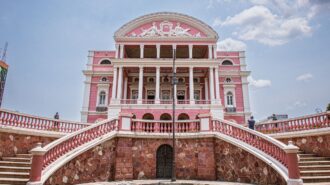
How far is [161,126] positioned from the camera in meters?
10.5

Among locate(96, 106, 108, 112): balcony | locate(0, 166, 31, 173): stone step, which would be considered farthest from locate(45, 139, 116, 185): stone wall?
locate(96, 106, 108, 112): balcony

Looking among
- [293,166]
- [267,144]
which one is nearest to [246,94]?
[267,144]

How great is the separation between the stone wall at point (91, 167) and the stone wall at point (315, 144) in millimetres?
8115

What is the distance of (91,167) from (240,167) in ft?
19.9

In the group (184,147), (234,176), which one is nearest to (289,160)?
(234,176)

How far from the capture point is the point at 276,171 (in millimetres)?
7004

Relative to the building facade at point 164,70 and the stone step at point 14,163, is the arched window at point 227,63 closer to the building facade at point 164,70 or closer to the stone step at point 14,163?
the building facade at point 164,70

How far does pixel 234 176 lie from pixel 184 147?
246cm

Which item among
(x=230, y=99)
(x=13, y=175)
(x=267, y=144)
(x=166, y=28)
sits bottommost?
(x=13, y=175)

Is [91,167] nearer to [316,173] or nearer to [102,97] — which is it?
[316,173]

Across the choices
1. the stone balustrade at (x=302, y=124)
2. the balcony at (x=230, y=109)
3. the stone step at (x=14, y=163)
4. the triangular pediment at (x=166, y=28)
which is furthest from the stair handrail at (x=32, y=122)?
the balcony at (x=230, y=109)

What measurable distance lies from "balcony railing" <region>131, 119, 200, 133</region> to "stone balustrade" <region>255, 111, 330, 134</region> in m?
4.25

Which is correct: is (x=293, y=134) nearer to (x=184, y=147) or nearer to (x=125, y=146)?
(x=184, y=147)

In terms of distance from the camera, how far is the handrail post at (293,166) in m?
6.17
